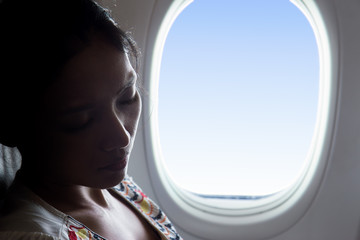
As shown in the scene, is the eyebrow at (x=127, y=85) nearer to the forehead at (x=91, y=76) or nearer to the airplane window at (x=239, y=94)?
the forehead at (x=91, y=76)

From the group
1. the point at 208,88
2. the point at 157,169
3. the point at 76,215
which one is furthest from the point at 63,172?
the point at 208,88

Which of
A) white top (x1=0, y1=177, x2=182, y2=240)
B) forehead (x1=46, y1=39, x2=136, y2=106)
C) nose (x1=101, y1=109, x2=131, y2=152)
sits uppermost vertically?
forehead (x1=46, y1=39, x2=136, y2=106)

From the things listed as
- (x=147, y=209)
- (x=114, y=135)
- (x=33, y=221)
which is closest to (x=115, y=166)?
(x=114, y=135)

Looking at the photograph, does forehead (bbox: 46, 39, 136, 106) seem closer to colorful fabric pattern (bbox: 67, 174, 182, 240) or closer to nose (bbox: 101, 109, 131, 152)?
nose (bbox: 101, 109, 131, 152)

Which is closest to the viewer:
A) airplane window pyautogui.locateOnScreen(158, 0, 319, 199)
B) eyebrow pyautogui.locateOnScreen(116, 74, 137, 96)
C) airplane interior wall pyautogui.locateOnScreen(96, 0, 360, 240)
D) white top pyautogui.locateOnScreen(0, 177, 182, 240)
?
white top pyautogui.locateOnScreen(0, 177, 182, 240)

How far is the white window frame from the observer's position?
4.32 feet

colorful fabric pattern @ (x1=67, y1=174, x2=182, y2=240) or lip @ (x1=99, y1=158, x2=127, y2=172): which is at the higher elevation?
lip @ (x1=99, y1=158, x2=127, y2=172)

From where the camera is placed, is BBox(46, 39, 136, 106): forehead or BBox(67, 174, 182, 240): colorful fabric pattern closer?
BBox(46, 39, 136, 106): forehead

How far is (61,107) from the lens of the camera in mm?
609

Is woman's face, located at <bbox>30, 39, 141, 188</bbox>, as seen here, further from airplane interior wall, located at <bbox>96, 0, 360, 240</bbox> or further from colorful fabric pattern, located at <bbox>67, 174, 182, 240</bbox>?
airplane interior wall, located at <bbox>96, 0, 360, 240</bbox>

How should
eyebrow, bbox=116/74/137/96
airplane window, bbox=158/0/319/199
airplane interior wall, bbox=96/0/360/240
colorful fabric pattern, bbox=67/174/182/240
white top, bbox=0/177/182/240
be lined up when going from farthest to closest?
airplane window, bbox=158/0/319/199
airplane interior wall, bbox=96/0/360/240
colorful fabric pattern, bbox=67/174/182/240
eyebrow, bbox=116/74/137/96
white top, bbox=0/177/182/240

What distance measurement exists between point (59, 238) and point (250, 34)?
108 centimetres

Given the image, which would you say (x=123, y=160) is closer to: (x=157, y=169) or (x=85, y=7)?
(x=85, y=7)

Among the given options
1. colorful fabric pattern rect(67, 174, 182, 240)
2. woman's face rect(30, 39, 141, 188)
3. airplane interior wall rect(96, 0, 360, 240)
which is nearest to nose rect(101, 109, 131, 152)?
woman's face rect(30, 39, 141, 188)
